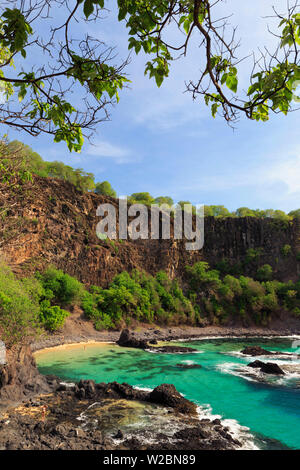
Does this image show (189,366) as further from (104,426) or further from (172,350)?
(104,426)

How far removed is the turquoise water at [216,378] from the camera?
1072 centimetres

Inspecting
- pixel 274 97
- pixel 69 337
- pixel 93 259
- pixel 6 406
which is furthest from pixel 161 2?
pixel 93 259

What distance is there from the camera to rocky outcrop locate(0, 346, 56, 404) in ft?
34.7

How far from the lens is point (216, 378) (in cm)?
1586

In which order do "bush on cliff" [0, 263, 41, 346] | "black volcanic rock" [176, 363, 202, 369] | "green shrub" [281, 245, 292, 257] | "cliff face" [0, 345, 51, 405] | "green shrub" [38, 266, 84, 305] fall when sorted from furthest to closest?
"green shrub" [281, 245, 292, 257] → "green shrub" [38, 266, 84, 305] → "black volcanic rock" [176, 363, 202, 369] → "bush on cliff" [0, 263, 41, 346] → "cliff face" [0, 345, 51, 405]

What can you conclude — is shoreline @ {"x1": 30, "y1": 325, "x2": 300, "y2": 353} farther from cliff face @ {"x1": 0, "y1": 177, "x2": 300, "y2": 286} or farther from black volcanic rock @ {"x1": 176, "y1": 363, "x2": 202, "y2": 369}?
black volcanic rock @ {"x1": 176, "y1": 363, "x2": 202, "y2": 369}

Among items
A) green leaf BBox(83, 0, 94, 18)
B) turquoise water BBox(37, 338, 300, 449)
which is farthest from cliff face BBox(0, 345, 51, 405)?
green leaf BBox(83, 0, 94, 18)

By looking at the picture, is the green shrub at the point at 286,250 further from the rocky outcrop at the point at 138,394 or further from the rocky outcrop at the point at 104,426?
the rocky outcrop at the point at 104,426

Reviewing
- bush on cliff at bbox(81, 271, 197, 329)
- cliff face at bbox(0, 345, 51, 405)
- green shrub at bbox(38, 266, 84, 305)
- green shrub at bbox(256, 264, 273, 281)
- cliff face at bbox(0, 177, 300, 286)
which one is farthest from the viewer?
green shrub at bbox(256, 264, 273, 281)

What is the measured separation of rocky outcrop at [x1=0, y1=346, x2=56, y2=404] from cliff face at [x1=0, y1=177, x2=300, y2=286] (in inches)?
433

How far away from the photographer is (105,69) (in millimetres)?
2924

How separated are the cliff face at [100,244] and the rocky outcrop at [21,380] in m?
11.0

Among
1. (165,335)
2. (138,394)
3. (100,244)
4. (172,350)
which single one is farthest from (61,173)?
(138,394)

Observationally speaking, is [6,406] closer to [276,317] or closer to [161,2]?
[161,2]
